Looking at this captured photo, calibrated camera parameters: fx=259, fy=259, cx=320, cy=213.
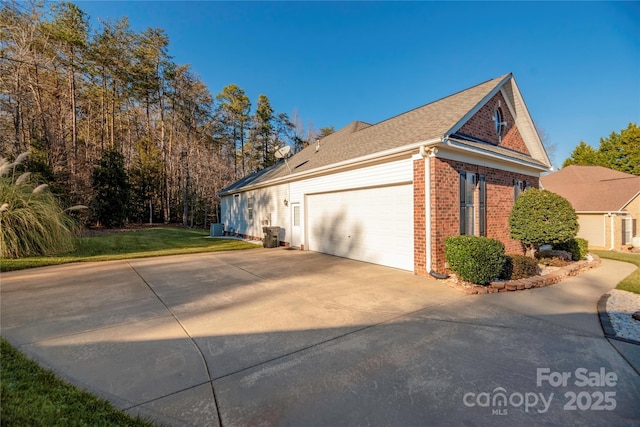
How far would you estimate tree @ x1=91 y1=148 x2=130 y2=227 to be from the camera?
1814 cm

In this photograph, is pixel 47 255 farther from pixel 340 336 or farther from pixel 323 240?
pixel 340 336

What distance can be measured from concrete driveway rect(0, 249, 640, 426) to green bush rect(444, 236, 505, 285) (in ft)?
1.73

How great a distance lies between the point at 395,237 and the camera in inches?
290

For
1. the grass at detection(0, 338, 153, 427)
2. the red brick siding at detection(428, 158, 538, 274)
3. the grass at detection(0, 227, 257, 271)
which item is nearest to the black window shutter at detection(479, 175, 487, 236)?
the red brick siding at detection(428, 158, 538, 274)

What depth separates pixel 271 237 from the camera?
40.0ft

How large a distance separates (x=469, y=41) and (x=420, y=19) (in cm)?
239

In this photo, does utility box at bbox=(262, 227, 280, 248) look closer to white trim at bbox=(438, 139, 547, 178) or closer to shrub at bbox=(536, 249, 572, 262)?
white trim at bbox=(438, 139, 547, 178)

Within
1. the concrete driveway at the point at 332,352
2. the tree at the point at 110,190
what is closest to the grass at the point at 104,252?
the concrete driveway at the point at 332,352

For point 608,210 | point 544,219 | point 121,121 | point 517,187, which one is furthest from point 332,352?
point 121,121

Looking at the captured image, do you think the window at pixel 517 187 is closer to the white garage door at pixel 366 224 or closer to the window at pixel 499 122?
the window at pixel 499 122

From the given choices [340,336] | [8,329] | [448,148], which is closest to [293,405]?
[340,336]

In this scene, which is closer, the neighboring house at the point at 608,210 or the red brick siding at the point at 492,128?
the red brick siding at the point at 492,128

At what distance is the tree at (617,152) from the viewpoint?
27.6 metres

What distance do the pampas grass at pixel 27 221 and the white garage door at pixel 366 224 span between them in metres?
8.90
